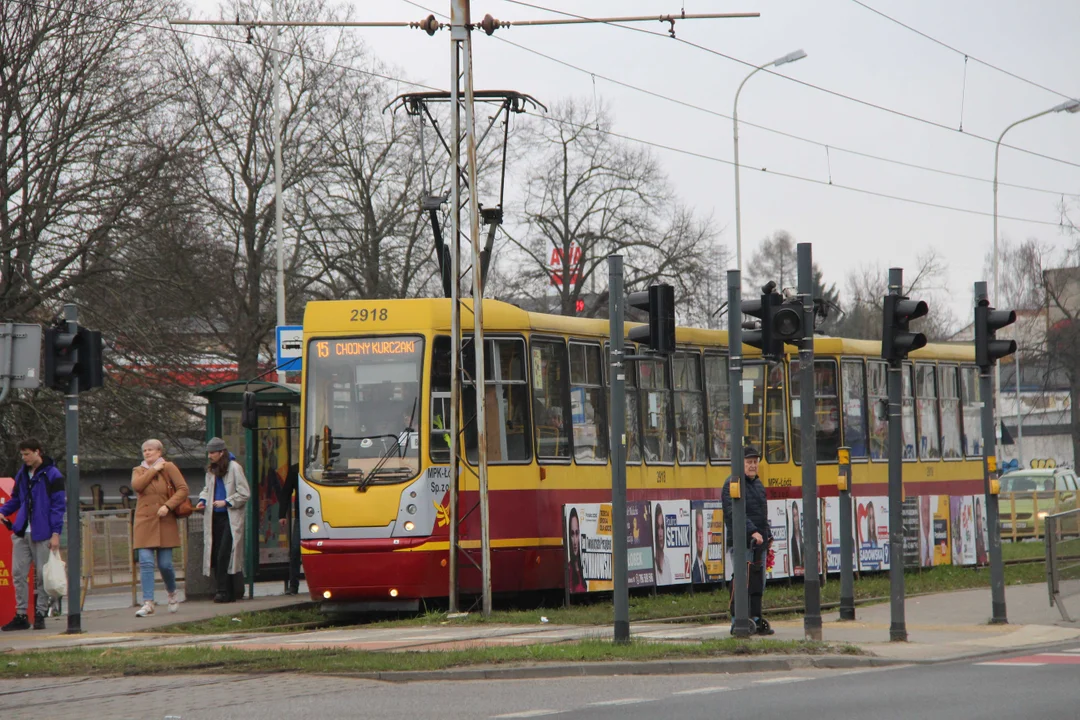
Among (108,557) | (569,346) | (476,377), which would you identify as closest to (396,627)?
(476,377)

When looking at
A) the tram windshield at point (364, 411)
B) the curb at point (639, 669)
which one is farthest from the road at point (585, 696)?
the tram windshield at point (364, 411)

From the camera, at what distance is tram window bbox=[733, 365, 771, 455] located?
22656mm

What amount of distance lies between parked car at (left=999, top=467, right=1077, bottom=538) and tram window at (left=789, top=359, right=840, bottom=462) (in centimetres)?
1626

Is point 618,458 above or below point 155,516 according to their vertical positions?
above

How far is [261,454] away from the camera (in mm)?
20250

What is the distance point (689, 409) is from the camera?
21125mm

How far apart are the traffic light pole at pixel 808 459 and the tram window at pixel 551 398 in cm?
441

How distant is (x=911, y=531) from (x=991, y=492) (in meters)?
7.42

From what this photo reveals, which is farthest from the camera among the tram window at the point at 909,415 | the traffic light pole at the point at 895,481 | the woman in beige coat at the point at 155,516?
the tram window at the point at 909,415

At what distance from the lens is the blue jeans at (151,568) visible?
17.1 metres

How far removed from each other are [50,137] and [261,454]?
33.8 ft

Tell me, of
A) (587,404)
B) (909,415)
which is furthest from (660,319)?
(909,415)

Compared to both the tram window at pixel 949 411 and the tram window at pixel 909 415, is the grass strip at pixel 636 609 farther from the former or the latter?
the tram window at pixel 949 411

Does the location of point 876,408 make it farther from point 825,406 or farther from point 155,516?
point 155,516
